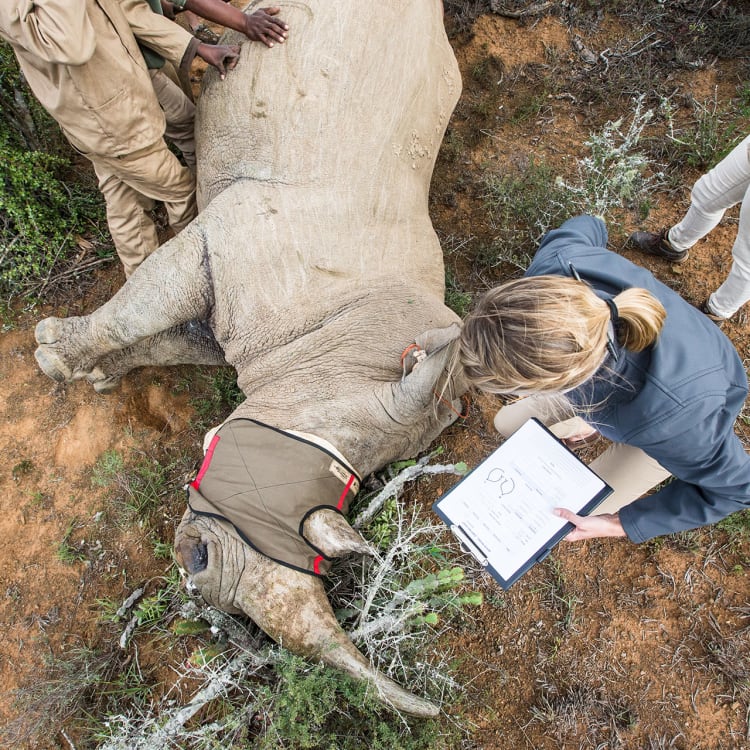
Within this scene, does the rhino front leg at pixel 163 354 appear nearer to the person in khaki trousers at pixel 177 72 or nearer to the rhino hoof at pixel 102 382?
the rhino hoof at pixel 102 382

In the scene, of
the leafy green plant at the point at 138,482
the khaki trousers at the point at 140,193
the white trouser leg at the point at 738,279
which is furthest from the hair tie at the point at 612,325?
the leafy green plant at the point at 138,482

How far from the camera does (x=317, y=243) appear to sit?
3482 mm

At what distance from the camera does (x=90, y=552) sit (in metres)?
3.84

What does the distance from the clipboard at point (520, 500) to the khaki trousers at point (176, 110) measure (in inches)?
134

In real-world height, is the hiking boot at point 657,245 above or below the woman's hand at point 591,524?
above

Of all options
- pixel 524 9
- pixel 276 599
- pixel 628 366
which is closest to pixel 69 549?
pixel 276 599

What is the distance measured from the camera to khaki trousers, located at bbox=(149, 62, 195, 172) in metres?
3.88

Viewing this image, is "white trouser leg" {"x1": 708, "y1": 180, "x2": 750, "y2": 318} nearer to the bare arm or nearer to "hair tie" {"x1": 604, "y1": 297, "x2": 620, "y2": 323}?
"hair tie" {"x1": 604, "y1": 297, "x2": 620, "y2": 323}

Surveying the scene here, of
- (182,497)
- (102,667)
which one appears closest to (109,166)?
(182,497)

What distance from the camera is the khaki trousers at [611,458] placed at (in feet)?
9.80

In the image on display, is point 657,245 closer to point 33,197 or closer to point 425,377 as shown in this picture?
point 425,377

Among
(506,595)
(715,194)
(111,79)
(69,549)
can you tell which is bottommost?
(69,549)

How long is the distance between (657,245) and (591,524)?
296cm

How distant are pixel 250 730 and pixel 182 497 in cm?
167
